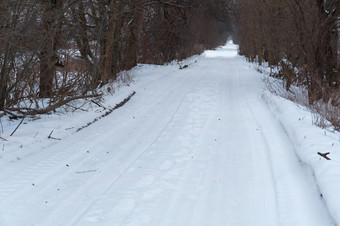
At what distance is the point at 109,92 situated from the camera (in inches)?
433

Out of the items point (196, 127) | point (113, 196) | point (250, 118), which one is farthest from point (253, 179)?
point (250, 118)

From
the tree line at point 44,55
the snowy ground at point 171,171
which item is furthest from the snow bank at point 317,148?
the tree line at point 44,55

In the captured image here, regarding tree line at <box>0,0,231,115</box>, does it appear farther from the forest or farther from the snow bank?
the snow bank

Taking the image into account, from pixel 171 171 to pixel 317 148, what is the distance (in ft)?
7.36

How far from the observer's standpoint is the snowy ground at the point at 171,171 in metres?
3.53

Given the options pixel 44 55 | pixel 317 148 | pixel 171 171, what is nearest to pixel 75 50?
pixel 44 55

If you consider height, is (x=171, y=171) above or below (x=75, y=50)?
below

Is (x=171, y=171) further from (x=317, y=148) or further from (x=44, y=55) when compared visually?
(x=44, y=55)

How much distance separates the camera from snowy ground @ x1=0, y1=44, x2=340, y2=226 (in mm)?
3527

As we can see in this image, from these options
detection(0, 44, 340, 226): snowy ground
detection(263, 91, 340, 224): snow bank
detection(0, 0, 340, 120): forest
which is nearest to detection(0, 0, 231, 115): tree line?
detection(0, 0, 340, 120): forest

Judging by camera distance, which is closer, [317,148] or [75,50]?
[317,148]

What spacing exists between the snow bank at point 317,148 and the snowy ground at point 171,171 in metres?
0.02

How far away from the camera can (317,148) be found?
4992 millimetres

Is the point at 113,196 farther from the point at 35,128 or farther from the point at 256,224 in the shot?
the point at 35,128
